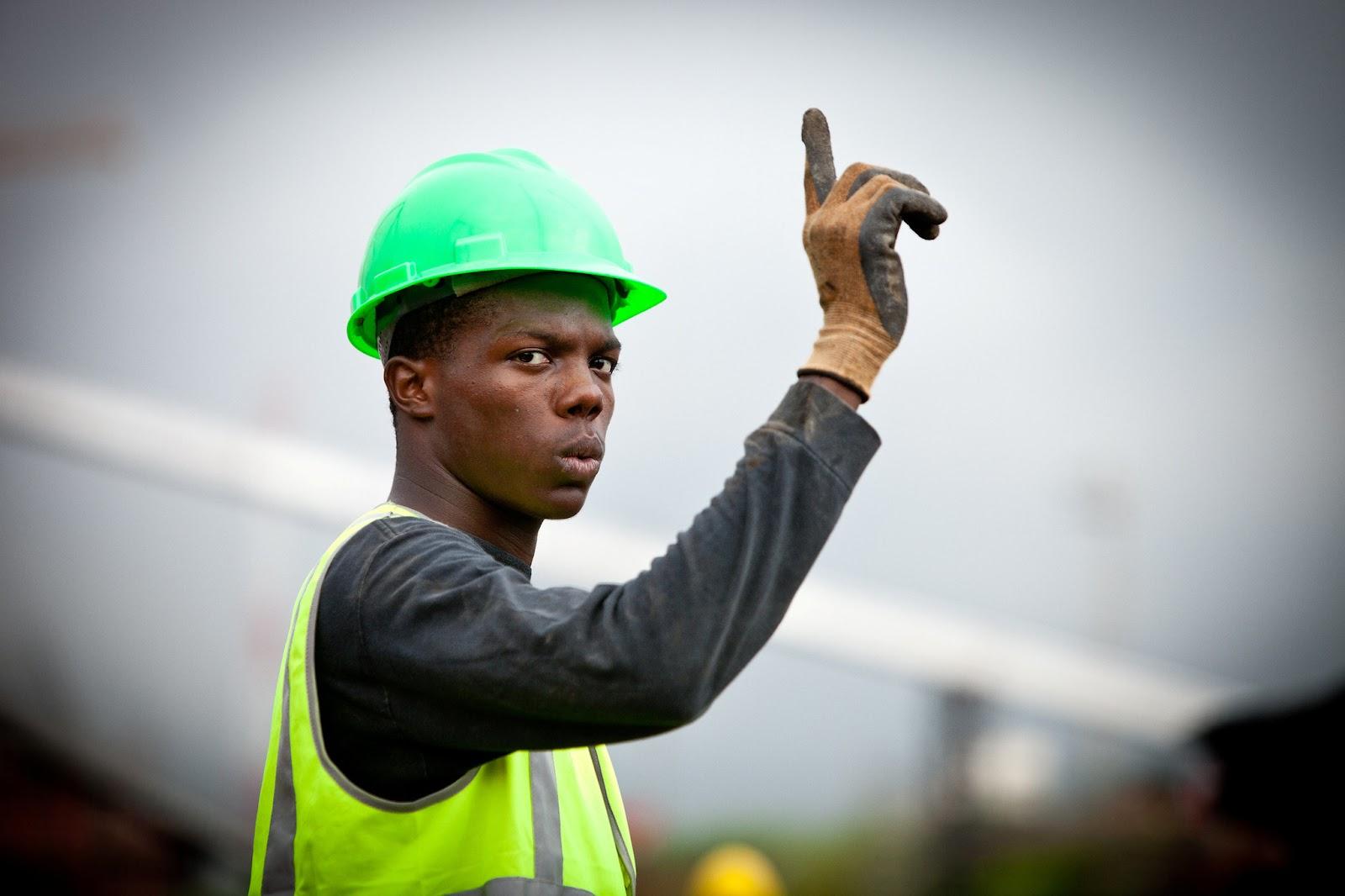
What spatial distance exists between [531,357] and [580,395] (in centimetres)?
11

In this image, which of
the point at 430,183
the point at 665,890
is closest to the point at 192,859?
the point at 665,890

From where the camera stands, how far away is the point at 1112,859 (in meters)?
13.6

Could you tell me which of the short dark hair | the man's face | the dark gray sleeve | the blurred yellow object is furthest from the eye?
the blurred yellow object

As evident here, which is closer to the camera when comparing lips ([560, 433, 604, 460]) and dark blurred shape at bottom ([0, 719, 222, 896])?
lips ([560, 433, 604, 460])

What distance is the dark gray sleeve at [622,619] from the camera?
186cm

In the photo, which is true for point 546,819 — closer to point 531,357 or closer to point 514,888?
point 514,888

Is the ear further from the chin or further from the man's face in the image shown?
the chin

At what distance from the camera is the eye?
2.40m

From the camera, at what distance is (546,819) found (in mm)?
2330

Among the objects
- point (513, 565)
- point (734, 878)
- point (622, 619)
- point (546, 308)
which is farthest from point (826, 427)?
point (734, 878)

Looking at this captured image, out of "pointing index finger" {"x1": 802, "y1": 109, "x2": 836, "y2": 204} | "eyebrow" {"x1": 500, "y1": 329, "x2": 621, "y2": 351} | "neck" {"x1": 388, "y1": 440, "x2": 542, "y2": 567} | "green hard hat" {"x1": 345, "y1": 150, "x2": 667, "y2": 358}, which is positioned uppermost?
"pointing index finger" {"x1": 802, "y1": 109, "x2": 836, "y2": 204}

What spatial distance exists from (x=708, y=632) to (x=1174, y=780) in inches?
521

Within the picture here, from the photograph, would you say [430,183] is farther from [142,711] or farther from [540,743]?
[142,711]

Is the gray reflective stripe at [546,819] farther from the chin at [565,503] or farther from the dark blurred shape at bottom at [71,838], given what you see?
the dark blurred shape at bottom at [71,838]
